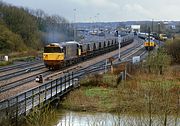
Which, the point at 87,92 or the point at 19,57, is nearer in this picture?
the point at 87,92

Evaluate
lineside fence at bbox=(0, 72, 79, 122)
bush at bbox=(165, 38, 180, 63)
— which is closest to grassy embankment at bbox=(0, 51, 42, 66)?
lineside fence at bbox=(0, 72, 79, 122)

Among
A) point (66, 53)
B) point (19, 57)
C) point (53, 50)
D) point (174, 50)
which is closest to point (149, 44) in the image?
point (174, 50)

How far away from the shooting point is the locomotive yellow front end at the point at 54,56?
1913 inches

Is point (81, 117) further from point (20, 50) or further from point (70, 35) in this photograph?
point (70, 35)

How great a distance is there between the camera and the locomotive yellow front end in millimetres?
48594

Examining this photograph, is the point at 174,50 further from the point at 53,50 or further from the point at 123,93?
the point at 123,93

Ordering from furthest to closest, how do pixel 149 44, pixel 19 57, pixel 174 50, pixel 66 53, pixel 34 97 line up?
1. pixel 149 44
2. pixel 19 57
3. pixel 174 50
4. pixel 66 53
5. pixel 34 97

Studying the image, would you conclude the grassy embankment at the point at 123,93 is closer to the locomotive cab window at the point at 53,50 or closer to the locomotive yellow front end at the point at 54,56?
the locomotive yellow front end at the point at 54,56

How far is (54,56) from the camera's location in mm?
48844

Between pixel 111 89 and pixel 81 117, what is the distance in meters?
8.80

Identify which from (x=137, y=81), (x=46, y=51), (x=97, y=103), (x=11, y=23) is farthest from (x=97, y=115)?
(x=11, y=23)

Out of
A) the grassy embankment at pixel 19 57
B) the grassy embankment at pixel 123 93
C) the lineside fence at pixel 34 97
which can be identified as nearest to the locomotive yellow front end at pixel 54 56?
the grassy embankment at pixel 123 93

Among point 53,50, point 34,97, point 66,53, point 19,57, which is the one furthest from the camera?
point 19,57

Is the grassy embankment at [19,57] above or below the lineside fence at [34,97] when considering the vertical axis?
below
